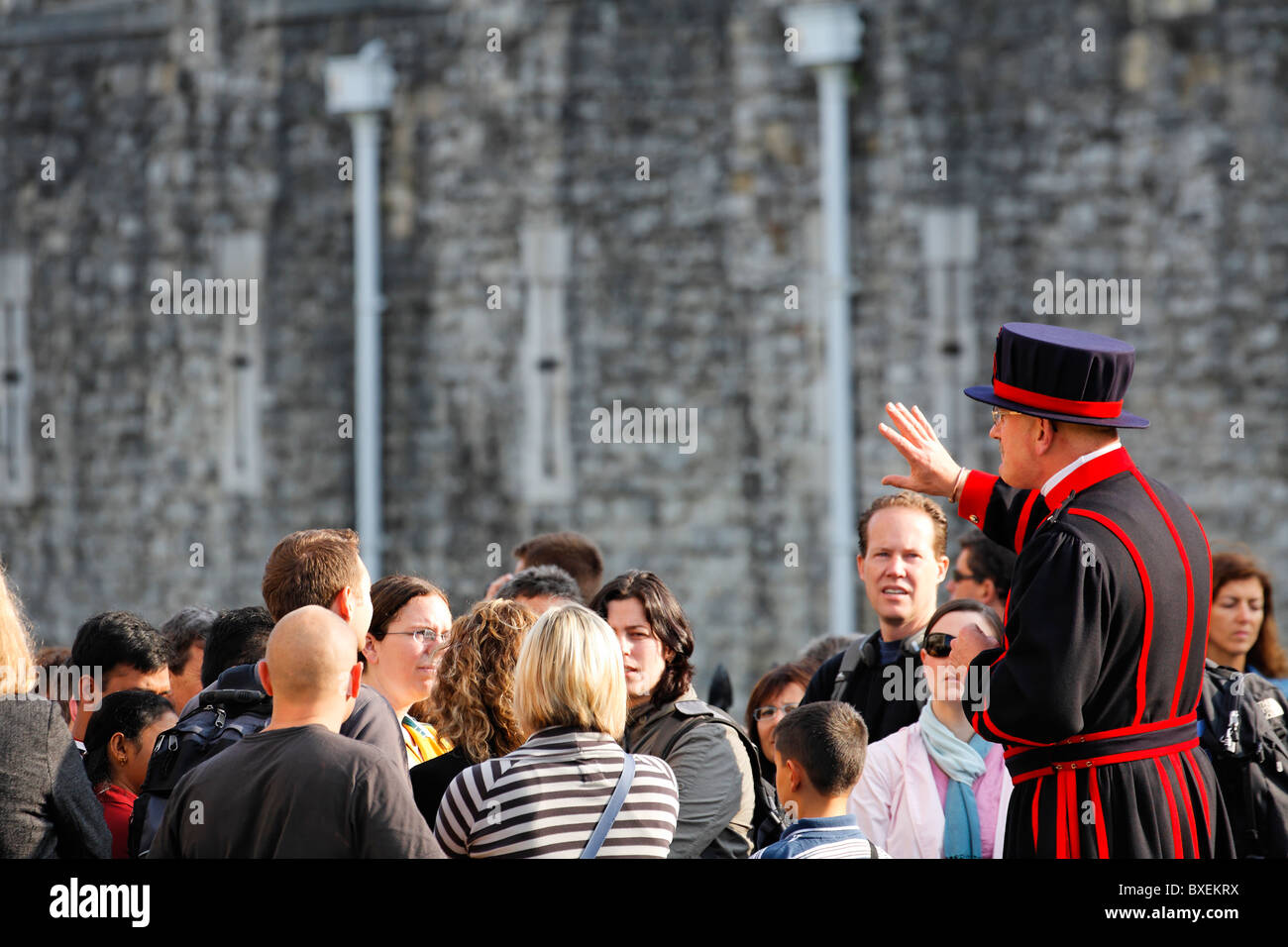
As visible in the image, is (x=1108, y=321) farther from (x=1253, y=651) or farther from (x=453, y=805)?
(x=453, y=805)

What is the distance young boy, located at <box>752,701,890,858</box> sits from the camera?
3381mm

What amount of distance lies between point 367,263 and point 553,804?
912cm

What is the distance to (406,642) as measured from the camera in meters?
4.15

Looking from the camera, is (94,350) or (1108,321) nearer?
(1108,321)

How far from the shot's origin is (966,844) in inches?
154

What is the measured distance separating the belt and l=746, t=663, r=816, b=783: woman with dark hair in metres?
1.72

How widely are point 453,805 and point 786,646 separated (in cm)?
770

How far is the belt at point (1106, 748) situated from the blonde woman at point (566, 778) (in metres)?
0.78

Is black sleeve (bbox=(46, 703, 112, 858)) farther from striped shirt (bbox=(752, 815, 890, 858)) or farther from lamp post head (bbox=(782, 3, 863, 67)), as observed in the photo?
lamp post head (bbox=(782, 3, 863, 67))

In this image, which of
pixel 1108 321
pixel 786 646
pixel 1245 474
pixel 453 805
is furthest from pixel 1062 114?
pixel 453 805

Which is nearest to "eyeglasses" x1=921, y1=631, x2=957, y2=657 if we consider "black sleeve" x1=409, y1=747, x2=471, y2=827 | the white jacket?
the white jacket

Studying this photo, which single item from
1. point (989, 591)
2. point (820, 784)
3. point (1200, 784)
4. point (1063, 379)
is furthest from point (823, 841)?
point (989, 591)

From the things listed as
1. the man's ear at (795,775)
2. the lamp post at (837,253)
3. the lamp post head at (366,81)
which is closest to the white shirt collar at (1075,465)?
the man's ear at (795,775)

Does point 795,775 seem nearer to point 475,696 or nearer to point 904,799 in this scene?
point 904,799
